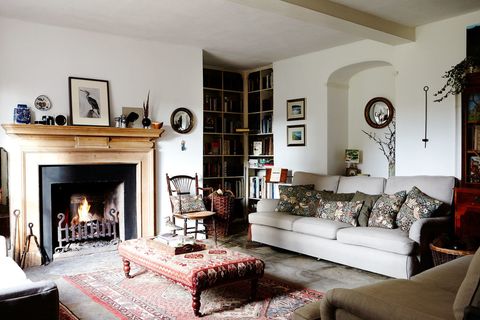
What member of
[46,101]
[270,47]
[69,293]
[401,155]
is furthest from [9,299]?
[270,47]

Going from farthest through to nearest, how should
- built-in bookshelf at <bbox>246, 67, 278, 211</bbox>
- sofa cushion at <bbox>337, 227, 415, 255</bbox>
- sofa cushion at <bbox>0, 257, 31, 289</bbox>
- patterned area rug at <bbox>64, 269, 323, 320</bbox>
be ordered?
built-in bookshelf at <bbox>246, 67, 278, 211</bbox> → sofa cushion at <bbox>337, 227, 415, 255</bbox> → patterned area rug at <bbox>64, 269, 323, 320</bbox> → sofa cushion at <bbox>0, 257, 31, 289</bbox>

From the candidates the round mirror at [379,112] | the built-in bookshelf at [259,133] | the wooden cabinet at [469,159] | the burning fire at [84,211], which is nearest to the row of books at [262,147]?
the built-in bookshelf at [259,133]

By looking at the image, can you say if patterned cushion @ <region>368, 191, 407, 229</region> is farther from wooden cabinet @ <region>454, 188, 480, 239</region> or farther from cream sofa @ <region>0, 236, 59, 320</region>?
cream sofa @ <region>0, 236, 59, 320</region>

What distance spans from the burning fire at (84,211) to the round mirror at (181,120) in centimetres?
148

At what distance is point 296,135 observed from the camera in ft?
20.9

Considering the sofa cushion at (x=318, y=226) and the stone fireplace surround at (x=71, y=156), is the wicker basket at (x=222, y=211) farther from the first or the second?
the sofa cushion at (x=318, y=226)

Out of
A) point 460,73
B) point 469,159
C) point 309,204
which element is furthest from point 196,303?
point 460,73

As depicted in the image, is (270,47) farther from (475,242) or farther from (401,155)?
(475,242)

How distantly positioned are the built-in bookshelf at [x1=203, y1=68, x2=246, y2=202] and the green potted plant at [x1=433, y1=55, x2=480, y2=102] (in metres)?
3.59

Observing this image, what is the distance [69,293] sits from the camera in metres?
3.59

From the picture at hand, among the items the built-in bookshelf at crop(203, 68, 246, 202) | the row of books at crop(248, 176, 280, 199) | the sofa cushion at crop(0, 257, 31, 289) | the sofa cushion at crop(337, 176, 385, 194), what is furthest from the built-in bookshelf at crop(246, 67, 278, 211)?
the sofa cushion at crop(0, 257, 31, 289)

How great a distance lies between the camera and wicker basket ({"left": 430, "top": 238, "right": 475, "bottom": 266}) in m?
3.48

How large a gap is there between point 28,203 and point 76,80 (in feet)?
4.85

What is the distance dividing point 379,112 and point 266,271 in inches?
114
